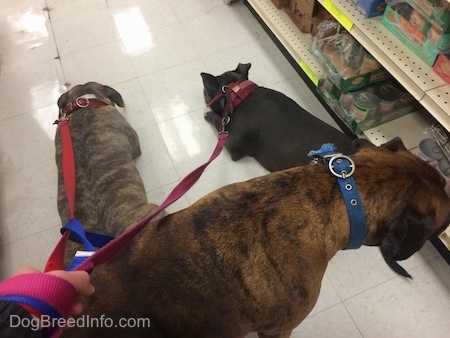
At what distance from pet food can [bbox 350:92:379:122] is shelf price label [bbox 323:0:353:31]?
0.33 m

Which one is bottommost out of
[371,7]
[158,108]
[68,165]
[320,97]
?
[158,108]

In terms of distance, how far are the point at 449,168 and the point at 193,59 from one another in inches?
64.2

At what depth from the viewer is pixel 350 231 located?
891 millimetres

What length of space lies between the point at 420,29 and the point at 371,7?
26cm

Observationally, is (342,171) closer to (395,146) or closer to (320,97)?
(395,146)

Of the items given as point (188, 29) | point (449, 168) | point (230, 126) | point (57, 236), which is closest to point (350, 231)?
point (449, 168)

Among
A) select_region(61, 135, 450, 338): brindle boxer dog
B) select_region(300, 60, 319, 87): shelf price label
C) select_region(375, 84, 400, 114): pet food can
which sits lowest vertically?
select_region(300, 60, 319, 87): shelf price label

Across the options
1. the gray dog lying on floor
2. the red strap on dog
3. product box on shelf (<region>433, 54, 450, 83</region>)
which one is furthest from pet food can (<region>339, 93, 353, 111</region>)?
the red strap on dog

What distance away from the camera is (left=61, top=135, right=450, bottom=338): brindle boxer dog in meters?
0.87

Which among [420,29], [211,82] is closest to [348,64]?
[420,29]

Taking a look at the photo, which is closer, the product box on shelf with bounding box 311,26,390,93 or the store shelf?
the product box on shelf with bounding box 311,26,390,93

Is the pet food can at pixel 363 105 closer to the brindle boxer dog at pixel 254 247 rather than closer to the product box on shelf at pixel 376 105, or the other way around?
the product box on shelf at pixel 376 105

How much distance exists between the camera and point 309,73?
6.98 feet

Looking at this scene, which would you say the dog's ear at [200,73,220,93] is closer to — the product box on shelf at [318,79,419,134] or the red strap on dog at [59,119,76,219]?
the product box on shelf at [318,79,419,134]
